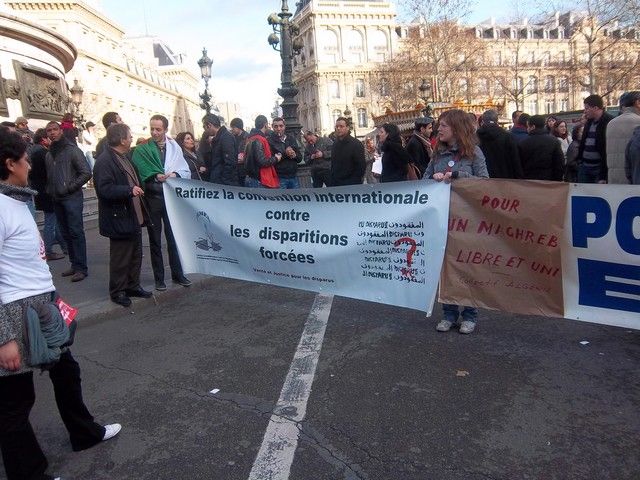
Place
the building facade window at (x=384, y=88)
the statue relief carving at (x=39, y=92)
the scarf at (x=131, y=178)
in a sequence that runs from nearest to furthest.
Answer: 1. the scarf at (x=131, y=178)
2. the statue relief carving at (x=39, y=92)
3. the building facade window at (x=384, y=88)

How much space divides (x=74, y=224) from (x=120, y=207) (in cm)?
185

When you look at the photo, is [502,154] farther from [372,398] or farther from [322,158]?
[322,158]

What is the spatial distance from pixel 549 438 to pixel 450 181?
207 cm

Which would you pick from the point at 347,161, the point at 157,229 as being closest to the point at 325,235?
the point at 157,229

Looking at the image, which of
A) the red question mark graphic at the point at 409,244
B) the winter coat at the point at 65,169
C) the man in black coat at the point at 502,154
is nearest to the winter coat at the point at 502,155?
the man in black coat at the point at 502,154

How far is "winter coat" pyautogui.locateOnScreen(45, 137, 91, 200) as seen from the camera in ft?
22.8

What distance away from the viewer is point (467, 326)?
4.77m

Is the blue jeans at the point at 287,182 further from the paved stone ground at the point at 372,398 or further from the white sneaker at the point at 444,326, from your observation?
the white sneaker at the point at 444,326

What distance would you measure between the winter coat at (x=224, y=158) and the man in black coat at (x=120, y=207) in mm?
3366

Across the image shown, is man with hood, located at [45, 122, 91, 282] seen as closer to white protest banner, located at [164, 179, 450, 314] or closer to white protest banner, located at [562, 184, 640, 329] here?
white protest banner, located at [164, 179, 450, 314]

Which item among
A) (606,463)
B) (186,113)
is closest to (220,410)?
(606,463)

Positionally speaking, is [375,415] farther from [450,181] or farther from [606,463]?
[450,181]

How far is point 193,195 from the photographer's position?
568cm

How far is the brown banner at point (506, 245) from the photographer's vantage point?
4.15 metres
